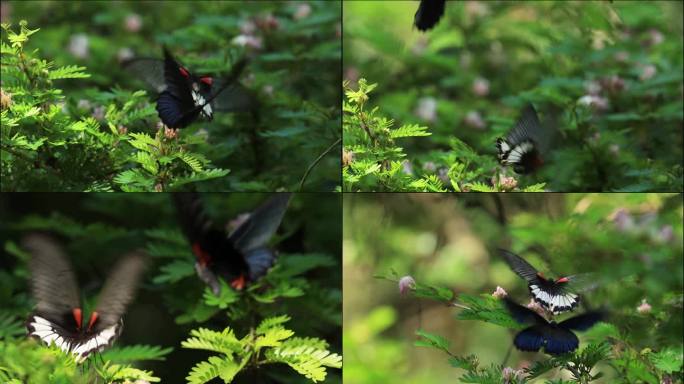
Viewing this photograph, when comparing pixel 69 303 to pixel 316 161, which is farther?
pixel 316 161

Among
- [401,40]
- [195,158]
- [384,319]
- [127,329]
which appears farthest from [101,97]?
[401,40]

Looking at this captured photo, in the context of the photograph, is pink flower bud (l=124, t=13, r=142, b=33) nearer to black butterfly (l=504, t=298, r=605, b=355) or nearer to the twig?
the twig

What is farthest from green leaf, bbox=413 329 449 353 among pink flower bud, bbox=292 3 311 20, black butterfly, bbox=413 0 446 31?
pink flower bud, bbox=292 3 311 20

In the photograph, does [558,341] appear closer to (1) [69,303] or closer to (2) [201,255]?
(2) [201,255]

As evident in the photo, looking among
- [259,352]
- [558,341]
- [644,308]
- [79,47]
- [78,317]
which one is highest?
[79,47]

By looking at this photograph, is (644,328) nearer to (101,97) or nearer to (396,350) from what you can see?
(396,350)

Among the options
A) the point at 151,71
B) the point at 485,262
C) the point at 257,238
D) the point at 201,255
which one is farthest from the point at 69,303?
the point at 485,262

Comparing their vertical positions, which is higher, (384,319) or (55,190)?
(55,190)
